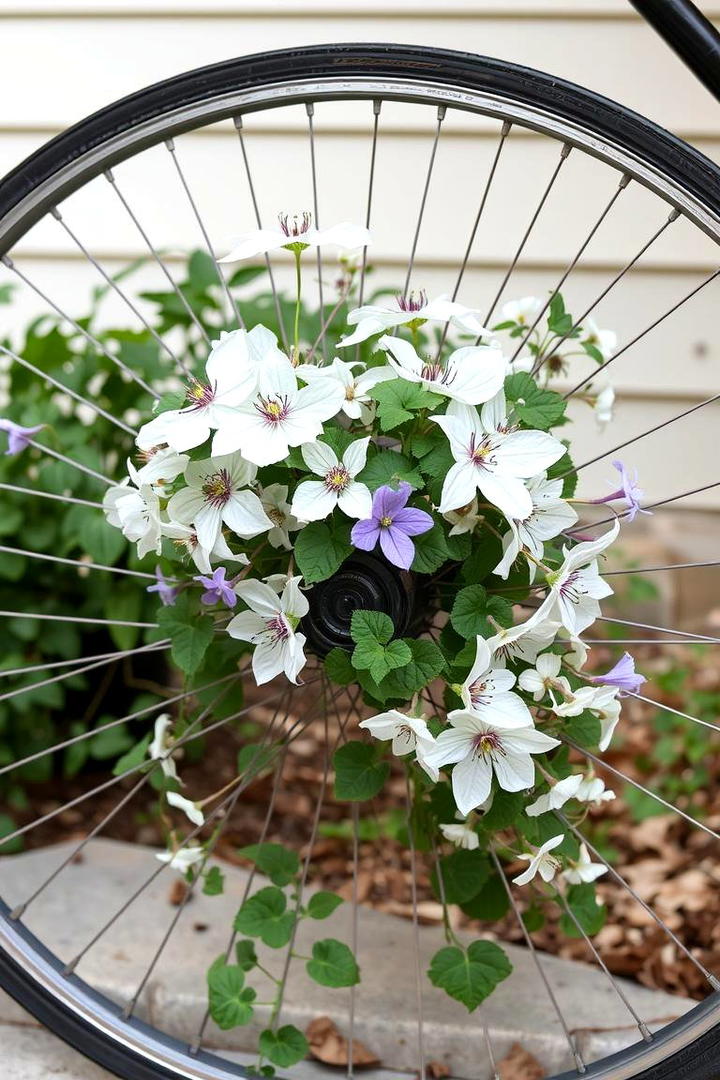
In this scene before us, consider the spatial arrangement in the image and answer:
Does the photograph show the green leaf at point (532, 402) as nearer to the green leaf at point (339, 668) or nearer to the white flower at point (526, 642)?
the white flower at point (526, 642)

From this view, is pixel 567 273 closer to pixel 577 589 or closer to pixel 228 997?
pixel 577 589

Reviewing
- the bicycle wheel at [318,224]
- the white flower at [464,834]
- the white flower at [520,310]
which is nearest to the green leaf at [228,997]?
the bicycle wheel at [318,224]

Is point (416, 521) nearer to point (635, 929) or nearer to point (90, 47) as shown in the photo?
point (635, 929)

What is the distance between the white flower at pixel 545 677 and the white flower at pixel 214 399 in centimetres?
38

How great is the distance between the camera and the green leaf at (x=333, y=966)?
1224 millimetres

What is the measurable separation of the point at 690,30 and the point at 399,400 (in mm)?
489

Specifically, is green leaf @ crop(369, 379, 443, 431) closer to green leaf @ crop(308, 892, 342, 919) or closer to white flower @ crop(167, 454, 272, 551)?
white flower @ crop(167, 454, 272, 551)

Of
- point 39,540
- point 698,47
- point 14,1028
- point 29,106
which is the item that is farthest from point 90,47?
Result: point 14,1028

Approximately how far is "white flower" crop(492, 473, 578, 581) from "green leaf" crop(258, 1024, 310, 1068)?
0.59 m

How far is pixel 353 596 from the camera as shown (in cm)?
114

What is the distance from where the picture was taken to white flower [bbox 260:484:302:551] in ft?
3.65

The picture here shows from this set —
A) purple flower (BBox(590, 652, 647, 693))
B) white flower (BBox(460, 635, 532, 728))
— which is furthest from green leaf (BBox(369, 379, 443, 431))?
purple flower (BBox(590, 652, 647, 693))

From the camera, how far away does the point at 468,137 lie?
7.48 feet

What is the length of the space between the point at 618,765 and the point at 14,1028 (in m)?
1.25
